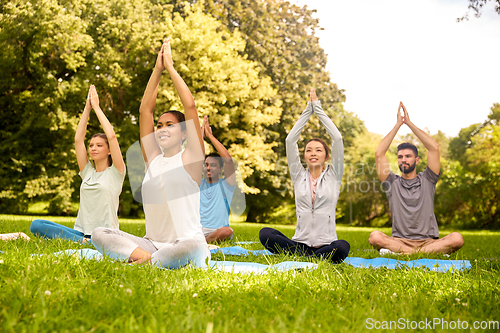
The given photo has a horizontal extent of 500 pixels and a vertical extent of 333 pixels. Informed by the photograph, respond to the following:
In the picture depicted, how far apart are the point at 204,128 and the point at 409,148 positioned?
10.9 feet

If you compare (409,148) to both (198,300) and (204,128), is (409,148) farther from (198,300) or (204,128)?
(198,300)

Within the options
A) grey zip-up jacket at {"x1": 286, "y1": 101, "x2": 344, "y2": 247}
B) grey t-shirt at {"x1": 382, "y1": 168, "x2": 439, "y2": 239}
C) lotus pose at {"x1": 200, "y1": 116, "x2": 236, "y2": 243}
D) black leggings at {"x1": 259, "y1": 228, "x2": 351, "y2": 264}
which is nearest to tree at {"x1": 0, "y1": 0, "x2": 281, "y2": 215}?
lotus pose at {"x1": 200, "y1": 116, "x2": 236, "y2": 243}

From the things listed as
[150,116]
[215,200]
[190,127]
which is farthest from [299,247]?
[215,200]

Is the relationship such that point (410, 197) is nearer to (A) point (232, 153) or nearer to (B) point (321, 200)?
(B) point (321, 200)

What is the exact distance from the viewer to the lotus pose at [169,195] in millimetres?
3271

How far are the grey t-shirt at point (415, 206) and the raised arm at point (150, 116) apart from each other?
3932 millimetres

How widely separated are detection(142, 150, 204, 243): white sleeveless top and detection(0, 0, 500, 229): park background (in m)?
12.2

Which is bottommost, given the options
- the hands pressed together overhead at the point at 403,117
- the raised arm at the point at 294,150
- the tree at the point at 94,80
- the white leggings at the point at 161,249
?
the white leggings at the point at 161,249

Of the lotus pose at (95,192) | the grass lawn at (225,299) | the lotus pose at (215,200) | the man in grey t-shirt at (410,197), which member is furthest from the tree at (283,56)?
the grass lawn at (225,299)

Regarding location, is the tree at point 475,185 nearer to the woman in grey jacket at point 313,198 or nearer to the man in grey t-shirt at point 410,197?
the man in grey t-shirt at point 410,197

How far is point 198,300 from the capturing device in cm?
230

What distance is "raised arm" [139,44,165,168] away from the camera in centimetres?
369

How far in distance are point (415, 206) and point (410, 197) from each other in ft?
0.53

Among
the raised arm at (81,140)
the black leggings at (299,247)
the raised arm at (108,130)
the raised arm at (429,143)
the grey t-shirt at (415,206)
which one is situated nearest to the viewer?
the black leggings at (299,247)
